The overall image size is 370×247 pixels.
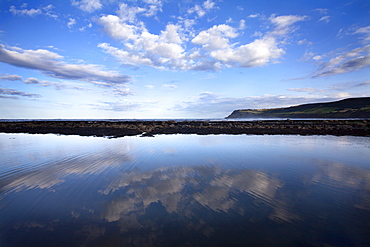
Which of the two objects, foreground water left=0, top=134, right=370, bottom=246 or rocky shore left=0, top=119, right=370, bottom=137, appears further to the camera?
rocky shore left=0, top=119, right=370, bottom=137

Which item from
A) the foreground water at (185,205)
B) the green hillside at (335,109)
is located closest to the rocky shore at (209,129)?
the foreground water at (185,205)

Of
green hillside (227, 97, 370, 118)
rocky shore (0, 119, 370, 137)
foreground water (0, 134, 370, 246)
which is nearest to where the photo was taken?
foreground water (0, 134, 370, 246)

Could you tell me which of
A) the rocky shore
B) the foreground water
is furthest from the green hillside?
the foreground water

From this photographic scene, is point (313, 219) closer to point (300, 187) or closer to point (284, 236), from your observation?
point (284, 236)

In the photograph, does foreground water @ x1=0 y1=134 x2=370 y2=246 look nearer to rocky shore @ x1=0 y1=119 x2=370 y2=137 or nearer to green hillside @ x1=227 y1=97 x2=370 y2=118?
rocky shore @ x1=0 y1=119 x2=370 y2=137

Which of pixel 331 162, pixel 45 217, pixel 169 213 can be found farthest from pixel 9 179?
pixel 331 162

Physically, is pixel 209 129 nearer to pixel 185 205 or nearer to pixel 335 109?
pixel 185 205

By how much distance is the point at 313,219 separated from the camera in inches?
165

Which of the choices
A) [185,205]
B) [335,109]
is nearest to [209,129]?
[185,205]

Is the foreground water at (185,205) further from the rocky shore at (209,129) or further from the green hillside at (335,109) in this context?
the green hillside at (335,109)

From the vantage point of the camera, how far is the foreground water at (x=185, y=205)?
3.59 meters

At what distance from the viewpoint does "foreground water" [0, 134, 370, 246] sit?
141 inches

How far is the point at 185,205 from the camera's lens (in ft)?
16.0

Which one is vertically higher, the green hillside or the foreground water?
the green hillside
